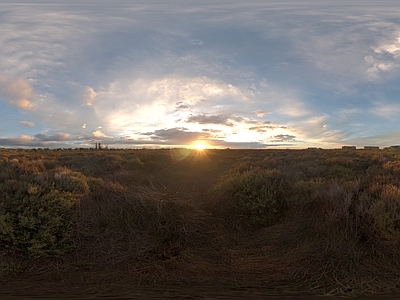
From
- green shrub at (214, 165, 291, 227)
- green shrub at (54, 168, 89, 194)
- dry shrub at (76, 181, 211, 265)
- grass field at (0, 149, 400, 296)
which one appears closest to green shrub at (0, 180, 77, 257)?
grass field at (0, 149, 400, 296)

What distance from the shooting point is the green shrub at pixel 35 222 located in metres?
6.42

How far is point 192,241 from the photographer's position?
737cm

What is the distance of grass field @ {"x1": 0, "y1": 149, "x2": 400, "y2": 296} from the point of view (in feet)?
19.0

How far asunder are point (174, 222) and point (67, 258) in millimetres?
2381

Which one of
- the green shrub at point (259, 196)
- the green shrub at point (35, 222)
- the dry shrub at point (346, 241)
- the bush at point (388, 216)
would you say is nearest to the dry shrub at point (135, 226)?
the green shrub at point (35, 222)

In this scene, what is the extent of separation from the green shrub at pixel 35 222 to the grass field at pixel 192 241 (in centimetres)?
2

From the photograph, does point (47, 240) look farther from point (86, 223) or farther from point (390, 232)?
point (390, 232)

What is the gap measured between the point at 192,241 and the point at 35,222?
11.0 ft

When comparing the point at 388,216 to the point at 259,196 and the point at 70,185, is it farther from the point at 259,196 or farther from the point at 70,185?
the point at 70,185

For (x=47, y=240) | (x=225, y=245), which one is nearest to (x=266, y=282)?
(x=225, y=245)

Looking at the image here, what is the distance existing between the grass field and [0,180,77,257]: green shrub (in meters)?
0.02

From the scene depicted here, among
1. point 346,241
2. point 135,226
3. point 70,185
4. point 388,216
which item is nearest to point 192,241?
point 135,226

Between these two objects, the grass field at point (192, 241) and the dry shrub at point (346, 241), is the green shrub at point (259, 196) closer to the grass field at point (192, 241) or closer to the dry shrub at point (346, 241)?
the grass field at point (192, 241)

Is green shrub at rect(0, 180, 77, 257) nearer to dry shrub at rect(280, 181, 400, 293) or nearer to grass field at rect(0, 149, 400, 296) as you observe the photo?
grass field at rect(0, 149, 400, 296)
